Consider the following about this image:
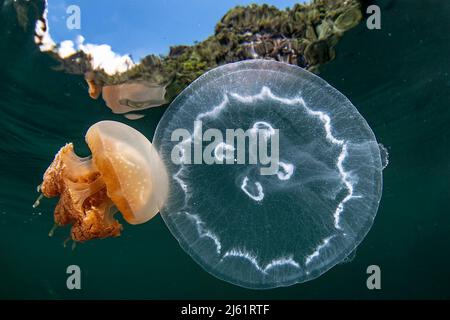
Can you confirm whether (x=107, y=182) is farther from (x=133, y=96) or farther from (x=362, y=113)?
(x=362, y=113)

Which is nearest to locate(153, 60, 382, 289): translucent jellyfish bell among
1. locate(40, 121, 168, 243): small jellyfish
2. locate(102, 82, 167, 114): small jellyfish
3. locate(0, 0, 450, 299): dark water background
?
locate(40, 121, 168, 243): small jellyfish

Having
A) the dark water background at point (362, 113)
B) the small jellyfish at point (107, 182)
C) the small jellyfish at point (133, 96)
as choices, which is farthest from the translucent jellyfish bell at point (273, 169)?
the small jellyfish at point (133, 96)

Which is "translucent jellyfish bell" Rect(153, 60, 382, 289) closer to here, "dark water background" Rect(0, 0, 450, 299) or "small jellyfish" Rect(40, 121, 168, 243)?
"small jellyfish" Rect(40, 121, 168, 243)

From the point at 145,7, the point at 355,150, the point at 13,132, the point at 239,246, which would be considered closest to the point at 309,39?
the point at 145,7

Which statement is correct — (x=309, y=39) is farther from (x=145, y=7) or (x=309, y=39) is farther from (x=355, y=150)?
(x=355, y=150)

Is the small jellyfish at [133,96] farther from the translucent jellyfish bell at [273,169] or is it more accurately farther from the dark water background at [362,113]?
the translucent jellyfish bell at [273,169]

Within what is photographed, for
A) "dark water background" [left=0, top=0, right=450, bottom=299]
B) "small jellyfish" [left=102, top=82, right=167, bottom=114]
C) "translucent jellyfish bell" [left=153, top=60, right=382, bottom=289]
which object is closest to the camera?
"translucent jellyfish bell" [left=153, top=60, right=382, bottom=289]
